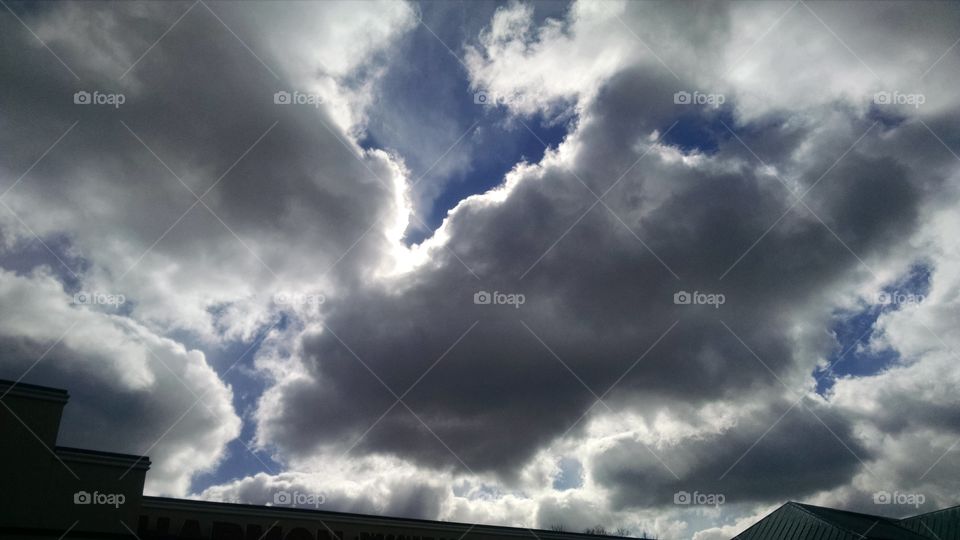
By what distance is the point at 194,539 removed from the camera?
2123 centimetres

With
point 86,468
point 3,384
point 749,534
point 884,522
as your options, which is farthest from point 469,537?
point 884,522

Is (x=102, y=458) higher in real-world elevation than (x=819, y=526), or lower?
higher

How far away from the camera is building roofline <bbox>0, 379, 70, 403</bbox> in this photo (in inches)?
724

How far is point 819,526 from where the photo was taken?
36156 mm

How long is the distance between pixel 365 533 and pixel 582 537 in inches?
491

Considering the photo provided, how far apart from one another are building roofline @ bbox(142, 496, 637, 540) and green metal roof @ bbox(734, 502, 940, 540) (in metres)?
14.5

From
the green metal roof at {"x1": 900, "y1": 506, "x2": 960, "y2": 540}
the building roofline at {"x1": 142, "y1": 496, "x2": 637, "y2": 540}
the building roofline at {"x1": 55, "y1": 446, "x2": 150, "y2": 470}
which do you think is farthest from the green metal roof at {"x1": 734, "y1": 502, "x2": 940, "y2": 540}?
the building roofline at {"x1": 55, "y1": 446, "x2": 150, "y2": 470}

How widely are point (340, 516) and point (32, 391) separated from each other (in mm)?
11599

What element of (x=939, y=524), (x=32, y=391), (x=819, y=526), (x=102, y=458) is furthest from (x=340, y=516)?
(x=939, y=524)

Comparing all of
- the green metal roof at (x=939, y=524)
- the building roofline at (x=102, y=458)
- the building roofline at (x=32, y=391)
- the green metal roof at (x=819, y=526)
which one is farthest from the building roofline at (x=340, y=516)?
the green metal roof at (x=939, y=524)

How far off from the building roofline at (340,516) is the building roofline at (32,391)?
15.0ft

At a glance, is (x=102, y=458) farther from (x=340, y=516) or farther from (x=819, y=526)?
(x=819, y=526)

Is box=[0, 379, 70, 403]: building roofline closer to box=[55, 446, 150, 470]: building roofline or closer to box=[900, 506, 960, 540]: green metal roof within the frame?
box=[55, 446, 150, 470]: building roofline

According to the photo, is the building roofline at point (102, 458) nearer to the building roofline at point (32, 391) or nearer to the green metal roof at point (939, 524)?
the building roofline at point (32, 391)
